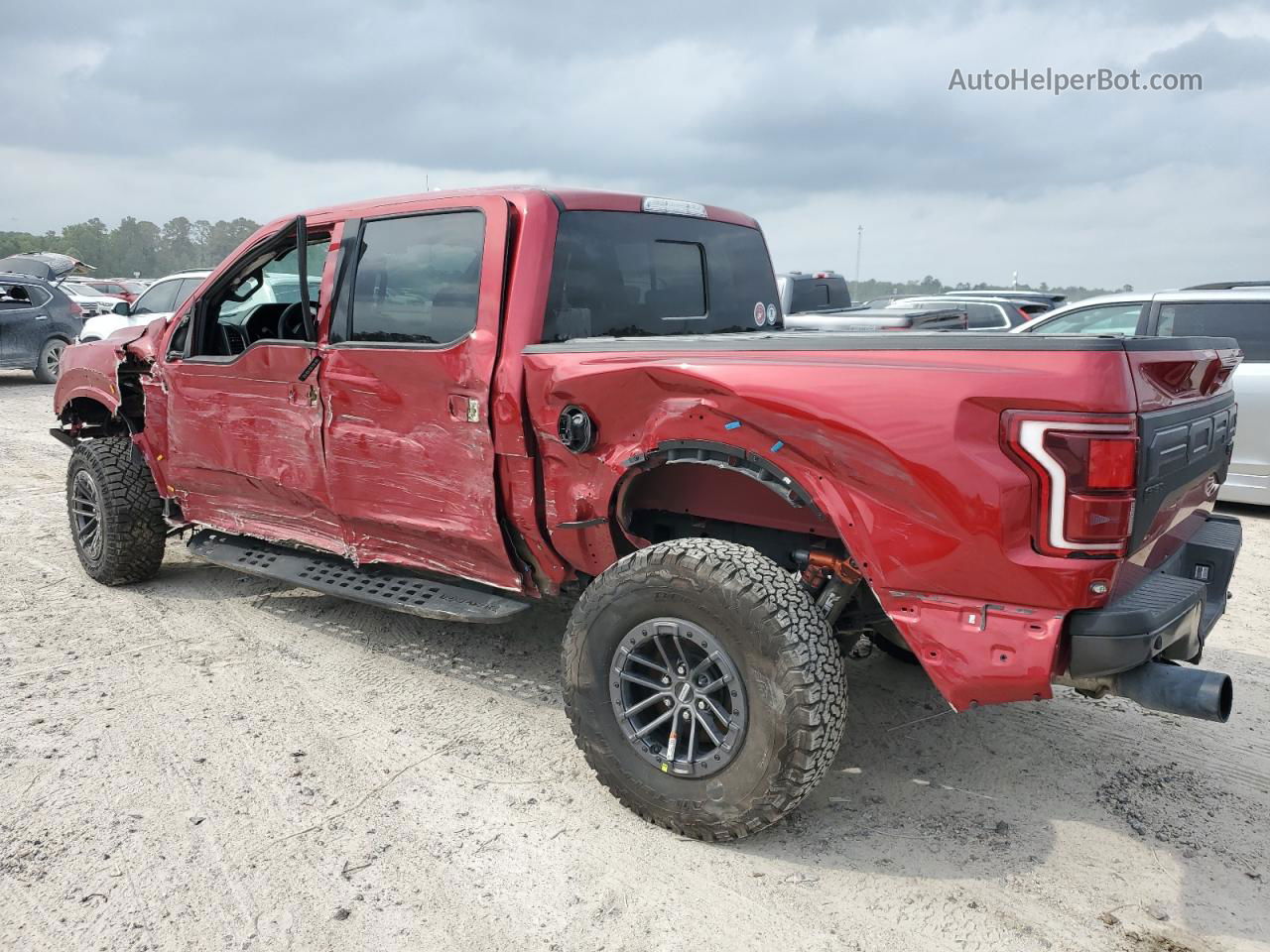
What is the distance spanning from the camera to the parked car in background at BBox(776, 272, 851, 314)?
12.6 m

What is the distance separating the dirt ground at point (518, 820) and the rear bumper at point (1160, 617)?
68cm

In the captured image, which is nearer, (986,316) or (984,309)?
(986,316)

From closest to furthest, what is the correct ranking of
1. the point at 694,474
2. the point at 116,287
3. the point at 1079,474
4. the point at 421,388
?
the point at 1079,474
the point at 694,474
the point at 421,388
the point at 116,287

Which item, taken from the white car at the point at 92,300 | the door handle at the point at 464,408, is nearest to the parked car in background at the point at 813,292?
the door handle at the point at 464,408

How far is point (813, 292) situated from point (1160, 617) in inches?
448

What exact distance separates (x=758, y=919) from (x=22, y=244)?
73.5 meters

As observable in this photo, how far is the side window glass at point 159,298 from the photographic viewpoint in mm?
13320

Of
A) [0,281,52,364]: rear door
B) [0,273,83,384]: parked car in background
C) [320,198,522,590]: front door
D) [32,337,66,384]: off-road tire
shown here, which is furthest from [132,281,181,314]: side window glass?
[320,198,522,590]: front door

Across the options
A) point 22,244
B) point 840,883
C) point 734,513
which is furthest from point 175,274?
point 22,244

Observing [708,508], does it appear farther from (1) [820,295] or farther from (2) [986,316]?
(2) [986,316]

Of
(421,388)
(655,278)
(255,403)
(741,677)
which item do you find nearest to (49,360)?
(255,403)

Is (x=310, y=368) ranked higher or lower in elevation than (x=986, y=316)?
lower

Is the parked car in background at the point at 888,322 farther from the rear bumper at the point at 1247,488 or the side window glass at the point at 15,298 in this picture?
the side window glass at the point at 15,298

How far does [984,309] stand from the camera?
14.9 meters
